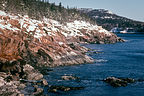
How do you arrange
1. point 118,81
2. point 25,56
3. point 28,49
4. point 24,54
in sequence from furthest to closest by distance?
point 28,49 < point 24,54 < point 25,56 < point 118,81

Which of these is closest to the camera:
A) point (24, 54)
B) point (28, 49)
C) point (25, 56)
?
point (25, 56)

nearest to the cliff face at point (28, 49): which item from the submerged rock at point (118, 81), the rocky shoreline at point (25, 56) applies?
the rocky shoreline at point (25, 56)

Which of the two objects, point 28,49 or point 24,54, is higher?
point 28,49

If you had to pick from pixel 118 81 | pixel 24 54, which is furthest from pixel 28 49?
pixel 118 81

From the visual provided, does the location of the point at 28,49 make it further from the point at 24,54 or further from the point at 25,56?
the point at 25,56

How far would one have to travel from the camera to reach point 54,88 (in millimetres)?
46375

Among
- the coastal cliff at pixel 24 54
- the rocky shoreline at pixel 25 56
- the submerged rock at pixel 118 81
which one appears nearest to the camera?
the rocky shoreline at pixel 25 56

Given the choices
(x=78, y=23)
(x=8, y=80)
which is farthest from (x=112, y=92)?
(x=78, y=23)

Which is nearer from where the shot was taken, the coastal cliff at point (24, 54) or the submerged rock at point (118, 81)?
the submerged rock at point (118, 81)

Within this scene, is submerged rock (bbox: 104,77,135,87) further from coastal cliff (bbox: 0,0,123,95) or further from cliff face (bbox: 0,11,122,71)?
cliff face (bbox: 0,11,122,71)

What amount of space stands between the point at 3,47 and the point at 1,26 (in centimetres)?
1294

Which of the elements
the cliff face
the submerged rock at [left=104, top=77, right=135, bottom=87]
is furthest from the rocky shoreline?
the submerged rock at [left=104, top=77, right=135, bottom=87]

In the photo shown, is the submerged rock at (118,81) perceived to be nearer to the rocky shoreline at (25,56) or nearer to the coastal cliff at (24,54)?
the rocky shoreline at (25,56)

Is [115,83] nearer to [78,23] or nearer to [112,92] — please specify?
[112,92]
